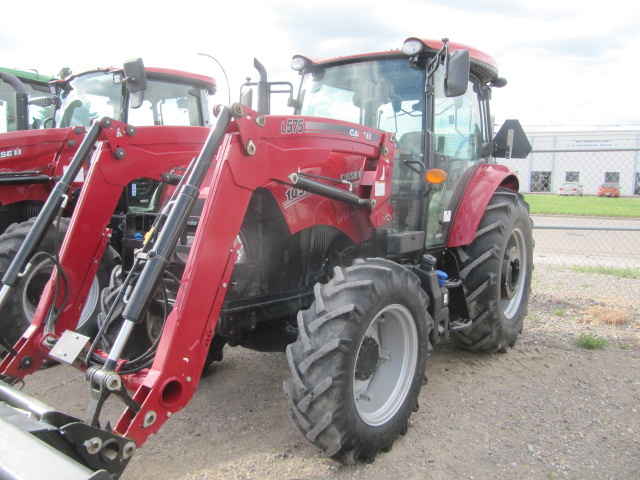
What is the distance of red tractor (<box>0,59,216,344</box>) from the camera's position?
169 inches

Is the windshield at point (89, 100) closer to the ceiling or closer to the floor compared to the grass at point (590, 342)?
closer to the ceiling

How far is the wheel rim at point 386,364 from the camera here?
3.07 m

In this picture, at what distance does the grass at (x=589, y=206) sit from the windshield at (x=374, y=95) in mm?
9505

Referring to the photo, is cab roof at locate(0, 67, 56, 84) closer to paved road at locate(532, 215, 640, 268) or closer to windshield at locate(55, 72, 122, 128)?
windshield at locate(55, 72, 122, 128)

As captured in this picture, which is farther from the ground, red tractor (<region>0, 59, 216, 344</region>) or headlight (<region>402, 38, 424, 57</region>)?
headlight (<region>402, 38, 424, 57</region>)

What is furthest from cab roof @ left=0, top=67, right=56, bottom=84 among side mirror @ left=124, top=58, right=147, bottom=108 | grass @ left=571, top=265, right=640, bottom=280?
grass @ left=571, top=265, right=640, bottom=280

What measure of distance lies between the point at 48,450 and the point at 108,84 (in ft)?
16.1

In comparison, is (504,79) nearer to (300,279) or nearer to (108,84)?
(300,279)

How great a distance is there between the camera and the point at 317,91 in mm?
4320

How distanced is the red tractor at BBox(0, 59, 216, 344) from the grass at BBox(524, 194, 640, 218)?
9.35 meters

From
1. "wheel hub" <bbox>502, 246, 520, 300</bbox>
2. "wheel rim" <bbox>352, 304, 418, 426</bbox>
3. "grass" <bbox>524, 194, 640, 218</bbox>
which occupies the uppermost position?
"grass" <bbox>524, 194, 640, 218</bbox>

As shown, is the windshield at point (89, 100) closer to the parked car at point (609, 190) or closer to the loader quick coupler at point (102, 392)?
the loader quick coupler at point (102, 392)

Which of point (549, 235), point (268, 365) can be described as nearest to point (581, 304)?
point (268, 365)

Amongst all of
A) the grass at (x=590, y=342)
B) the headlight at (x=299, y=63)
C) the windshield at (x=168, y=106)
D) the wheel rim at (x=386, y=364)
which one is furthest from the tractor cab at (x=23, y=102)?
the grass at (x=590, y=342)
